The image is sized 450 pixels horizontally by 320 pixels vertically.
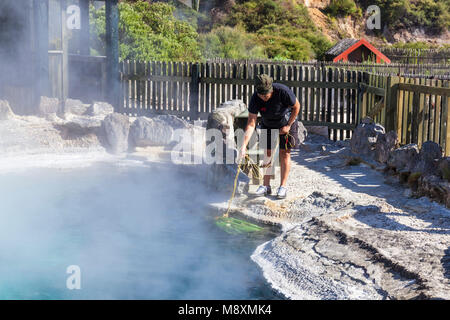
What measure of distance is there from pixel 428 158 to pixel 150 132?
492cm

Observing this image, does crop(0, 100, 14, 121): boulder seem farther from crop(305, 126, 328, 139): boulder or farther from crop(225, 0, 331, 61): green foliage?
crop(225, 0, 331, 61): green foliage

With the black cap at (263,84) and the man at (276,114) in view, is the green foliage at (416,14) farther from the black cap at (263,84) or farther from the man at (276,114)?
the black cap at (263,84)

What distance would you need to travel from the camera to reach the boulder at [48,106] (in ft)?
42.5

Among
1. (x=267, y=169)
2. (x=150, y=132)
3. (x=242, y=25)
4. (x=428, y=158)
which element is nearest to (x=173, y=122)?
(x=150, y=132)

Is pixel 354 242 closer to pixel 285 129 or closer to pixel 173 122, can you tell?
pixel 285 129

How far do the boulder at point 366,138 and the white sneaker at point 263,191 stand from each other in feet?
8.95

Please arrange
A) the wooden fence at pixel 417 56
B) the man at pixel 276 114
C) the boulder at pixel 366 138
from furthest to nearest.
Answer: the wooden fence at pixel 417 56 < the boulder at pixel 366 138 < the man at pixel 276 114

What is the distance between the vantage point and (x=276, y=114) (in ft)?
24.0

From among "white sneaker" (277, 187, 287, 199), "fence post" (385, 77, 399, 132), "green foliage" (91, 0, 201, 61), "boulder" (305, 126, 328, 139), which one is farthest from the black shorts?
"green foliage" (91, 0, 201, 61)

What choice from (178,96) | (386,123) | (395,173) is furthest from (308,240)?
(178,96)

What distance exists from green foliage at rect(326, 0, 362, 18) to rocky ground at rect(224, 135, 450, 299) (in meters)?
42.1

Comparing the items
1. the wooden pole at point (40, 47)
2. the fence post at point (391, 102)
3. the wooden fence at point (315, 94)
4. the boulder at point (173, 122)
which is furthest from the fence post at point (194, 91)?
the fence post at point (391, 102)

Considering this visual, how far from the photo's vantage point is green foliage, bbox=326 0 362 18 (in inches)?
1896
